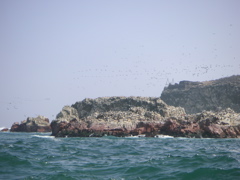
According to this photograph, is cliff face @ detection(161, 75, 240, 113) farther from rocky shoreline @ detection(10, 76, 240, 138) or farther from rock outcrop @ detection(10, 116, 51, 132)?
rock outcrop @ detection(10, 116, 51, 132)

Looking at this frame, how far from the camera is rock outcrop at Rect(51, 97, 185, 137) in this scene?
57938mm

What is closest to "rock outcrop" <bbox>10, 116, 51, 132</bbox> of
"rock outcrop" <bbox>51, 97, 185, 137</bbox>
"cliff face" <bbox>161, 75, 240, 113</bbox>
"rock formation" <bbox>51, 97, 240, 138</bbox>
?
"rock outcrop" <bbox>51, 97, 185, 137</bbox>

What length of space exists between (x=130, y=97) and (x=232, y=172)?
68.9 metres

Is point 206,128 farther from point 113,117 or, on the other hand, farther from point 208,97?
point 208,97

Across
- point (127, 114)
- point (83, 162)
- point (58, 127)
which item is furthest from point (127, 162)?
point (127, 114)

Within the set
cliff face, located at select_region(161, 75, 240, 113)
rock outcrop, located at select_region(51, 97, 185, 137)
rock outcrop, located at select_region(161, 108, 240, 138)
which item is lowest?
rock outcrop, located at select_region(161, 108, 240, 138)

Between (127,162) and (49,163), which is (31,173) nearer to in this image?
(49,163)

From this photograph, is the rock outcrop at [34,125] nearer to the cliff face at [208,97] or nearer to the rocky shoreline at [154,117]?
the rocky shoreline at [154,117]

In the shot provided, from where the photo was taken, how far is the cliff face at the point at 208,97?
110 metres

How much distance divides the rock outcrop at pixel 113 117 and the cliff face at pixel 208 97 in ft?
127

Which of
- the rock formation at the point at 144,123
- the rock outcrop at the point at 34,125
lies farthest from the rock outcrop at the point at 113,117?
the rock outcrop at the point at 34,125

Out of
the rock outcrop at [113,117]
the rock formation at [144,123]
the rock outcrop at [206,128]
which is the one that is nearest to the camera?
the rock outcrop at [206,128]

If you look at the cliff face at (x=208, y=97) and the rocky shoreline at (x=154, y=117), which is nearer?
the rocky shoreline at (x=154, y=117)

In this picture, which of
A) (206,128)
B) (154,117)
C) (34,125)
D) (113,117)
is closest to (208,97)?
(154,117)
